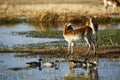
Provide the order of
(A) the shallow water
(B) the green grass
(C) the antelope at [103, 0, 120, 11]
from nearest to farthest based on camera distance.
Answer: (A) the shallow water → (B) the green grass → (C) the antelope at [103, 0, 120, 11]

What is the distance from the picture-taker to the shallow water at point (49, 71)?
50.8 feet

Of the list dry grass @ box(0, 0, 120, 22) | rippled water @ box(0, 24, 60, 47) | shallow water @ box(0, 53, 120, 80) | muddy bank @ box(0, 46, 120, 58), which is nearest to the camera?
shallow water @ box(0, 53, 120, 80)

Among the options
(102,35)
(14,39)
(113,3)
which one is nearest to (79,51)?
(102,35)

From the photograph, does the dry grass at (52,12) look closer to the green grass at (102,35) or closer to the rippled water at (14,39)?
the rippled water at (14,39)

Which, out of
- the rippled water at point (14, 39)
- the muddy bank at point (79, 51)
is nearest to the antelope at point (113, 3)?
the rippled water at point (14, 39)

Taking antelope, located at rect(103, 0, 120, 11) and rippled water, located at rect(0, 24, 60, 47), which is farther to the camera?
antelope, located at rect(103, 0, 120, 11)

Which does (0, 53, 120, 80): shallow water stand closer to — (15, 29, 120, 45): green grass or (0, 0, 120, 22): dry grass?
(15, 29, 120, 45): green grass

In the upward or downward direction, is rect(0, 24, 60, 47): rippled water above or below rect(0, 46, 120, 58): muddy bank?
below

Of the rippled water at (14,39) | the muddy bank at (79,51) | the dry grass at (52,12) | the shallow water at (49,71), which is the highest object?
the shallow water at (49,71)

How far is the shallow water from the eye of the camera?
15484mm

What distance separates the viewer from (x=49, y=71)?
16.5 metres

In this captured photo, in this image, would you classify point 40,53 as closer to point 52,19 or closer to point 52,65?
point 52,65

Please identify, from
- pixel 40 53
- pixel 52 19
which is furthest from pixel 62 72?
pixel 52 19

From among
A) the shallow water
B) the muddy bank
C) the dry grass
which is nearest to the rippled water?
the muddy bank
